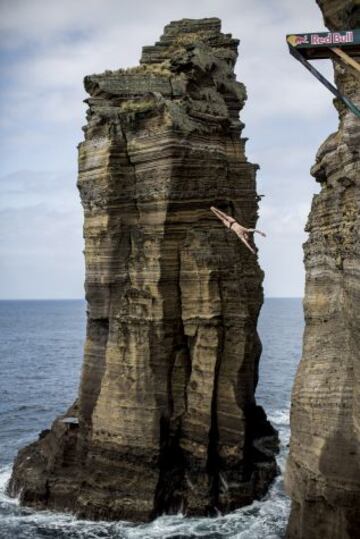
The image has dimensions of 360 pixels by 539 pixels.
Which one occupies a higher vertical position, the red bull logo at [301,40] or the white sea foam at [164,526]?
the red bull logo at [301,40]

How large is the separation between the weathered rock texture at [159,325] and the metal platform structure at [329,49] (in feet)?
39.6

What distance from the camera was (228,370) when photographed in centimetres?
3438

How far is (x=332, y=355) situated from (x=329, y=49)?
9456 mm

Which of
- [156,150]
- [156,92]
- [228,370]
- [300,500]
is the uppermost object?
[156,92]

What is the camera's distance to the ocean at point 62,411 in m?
30.9

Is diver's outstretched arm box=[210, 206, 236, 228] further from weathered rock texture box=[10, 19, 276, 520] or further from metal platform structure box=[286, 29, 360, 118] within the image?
metal platform structure box=[286, 29, 360, 118]

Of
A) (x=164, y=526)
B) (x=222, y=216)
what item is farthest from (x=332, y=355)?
(x=164, y=526)

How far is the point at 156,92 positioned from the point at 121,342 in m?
12.4

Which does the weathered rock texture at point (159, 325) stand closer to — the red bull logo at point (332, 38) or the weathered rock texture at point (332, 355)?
the weathered rock texture at point (332, 355)

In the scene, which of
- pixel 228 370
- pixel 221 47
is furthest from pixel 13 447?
pixel 221 47

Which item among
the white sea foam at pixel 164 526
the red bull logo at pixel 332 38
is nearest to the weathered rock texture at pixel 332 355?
the red bull logo at pixel 332 38

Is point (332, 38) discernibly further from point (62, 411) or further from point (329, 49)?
point (62, 411)

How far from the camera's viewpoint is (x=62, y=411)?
5625cm

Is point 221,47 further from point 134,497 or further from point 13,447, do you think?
point 13,447
